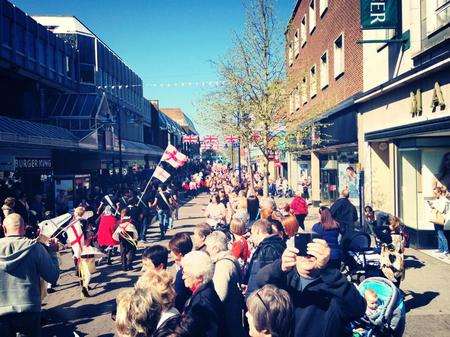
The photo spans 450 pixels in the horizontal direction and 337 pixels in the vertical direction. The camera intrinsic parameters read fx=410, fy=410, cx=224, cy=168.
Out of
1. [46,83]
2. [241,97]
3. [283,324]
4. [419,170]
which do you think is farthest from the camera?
[46,83]

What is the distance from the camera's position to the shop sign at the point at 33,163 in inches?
691

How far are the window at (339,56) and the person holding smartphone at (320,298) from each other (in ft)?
47.4

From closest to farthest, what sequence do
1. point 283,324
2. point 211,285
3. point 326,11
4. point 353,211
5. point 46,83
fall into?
point 283,324 → point 211,285 → point 353,211 → point 326,11 → point 46,83

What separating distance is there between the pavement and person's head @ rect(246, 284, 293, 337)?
3631 mm

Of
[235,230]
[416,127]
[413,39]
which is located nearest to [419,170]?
[416,127]

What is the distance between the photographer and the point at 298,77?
57.9 feet

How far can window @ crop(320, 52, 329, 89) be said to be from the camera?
63.5 feet

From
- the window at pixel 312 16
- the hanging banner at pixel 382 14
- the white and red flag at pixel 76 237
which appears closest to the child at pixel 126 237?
the white and red flag at pixel 76 237

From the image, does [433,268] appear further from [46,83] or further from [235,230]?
[46,83]

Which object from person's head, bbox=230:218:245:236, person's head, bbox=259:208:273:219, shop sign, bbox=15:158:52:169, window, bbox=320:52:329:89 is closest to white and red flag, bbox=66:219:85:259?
person's head, bbox=259:208:273:219

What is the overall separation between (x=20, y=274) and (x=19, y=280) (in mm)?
61

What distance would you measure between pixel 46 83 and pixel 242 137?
1341 centimetres

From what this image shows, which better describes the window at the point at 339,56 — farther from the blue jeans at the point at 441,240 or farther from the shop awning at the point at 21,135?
the shop awning at the point at 21,135

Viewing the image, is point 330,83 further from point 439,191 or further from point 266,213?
point 266,213
